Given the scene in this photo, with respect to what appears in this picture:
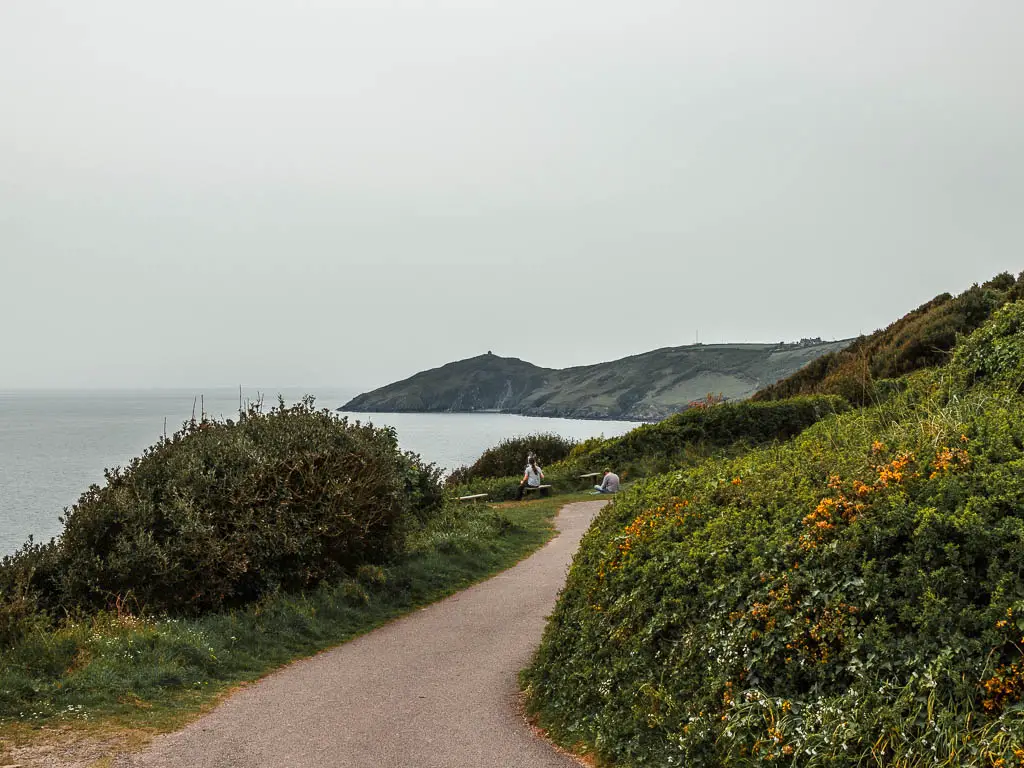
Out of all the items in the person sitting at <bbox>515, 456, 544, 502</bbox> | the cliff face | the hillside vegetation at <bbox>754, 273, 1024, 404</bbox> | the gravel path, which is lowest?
the gravel path

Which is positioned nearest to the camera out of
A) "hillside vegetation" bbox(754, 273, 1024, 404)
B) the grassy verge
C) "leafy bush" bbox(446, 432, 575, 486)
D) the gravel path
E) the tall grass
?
the gravel path

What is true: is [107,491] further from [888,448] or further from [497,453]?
[497,453]

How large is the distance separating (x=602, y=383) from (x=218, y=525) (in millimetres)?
162892

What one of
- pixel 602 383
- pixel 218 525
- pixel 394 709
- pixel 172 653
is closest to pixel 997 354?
pixel 394 709

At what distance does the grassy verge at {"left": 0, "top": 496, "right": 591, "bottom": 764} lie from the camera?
6809mm

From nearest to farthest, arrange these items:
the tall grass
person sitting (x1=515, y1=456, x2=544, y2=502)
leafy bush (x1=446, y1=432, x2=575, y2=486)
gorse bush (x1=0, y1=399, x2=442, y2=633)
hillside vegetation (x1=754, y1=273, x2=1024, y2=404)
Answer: the tall grass → gorse bush (x1=0, y1=399, x2=442, y2=633) → person sitting (x1=515, y1=456, x2=544, y2=502) → hillside vegetation (x1=754, y1=273, x2=1024, y2=404) → leafy bush (x1=446, y1=432, x2=575, y2=486)

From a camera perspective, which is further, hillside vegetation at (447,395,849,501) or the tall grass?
hillside vegetation at (447,395,849,501)

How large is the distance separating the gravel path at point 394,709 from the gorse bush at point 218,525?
159 centimetres

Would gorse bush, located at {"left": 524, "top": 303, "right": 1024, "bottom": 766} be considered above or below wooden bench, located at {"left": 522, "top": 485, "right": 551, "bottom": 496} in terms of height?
above

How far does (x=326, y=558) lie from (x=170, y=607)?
6.80ft

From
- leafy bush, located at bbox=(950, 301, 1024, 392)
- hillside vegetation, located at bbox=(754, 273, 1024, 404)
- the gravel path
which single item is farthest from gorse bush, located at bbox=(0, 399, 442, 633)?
hillside vegetation, located at bbox=(754, 273, 1024, 404)

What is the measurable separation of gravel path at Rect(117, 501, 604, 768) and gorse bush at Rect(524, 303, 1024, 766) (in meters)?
0.58

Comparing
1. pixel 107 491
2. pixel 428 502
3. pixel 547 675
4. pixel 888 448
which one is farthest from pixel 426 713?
pixel 428 502

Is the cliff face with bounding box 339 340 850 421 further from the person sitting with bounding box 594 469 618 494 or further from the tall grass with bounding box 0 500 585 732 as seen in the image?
the tall grass with bounding box 0 500 585 732
